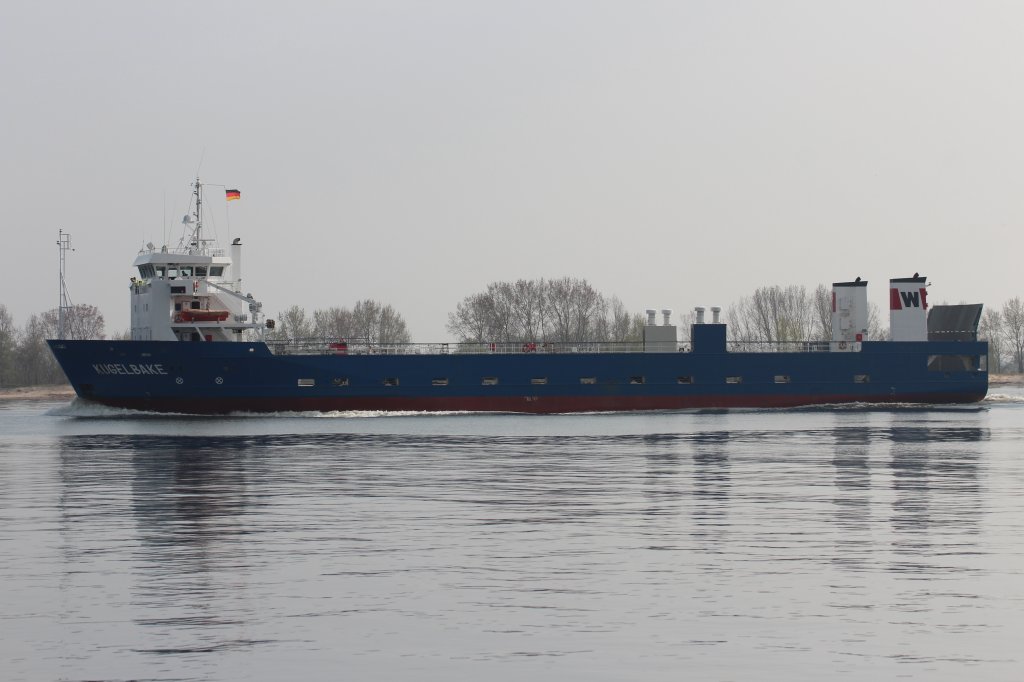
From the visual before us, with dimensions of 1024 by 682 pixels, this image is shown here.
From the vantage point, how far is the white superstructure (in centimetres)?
5922

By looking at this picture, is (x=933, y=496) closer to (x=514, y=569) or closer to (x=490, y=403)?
(x=514, y=569)

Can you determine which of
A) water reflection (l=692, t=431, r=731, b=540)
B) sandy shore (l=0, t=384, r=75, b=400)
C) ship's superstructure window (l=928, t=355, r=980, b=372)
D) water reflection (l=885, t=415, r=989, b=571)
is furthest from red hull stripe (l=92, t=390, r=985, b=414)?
sandy shore (l=0, t=384, r=75, b=400)

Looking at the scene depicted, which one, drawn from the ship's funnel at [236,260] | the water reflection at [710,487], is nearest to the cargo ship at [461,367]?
the ship's funnel at [236,260]

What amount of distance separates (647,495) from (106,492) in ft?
33.6

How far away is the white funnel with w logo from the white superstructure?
34.5 metres

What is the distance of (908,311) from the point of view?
70.6m

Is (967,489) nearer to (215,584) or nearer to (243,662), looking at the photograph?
(215,584)

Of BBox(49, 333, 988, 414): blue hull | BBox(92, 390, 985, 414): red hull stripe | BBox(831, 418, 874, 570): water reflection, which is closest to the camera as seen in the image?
BBox(831, 418, 874, 570): water reflection

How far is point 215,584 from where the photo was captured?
14.0 m

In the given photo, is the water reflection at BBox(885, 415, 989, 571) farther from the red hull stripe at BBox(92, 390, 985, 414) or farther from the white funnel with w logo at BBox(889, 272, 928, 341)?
the white funnel with w logo at BBox(889, 272, 928, 341)

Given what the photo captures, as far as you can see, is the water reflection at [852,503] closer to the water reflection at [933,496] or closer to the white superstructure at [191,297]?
the water reflection at [933,496]

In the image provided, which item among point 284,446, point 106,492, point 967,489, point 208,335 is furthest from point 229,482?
point 208,335

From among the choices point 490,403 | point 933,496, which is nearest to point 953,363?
point 490,403

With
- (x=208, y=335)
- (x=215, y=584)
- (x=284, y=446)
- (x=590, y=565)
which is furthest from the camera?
(x=208, y=335)
